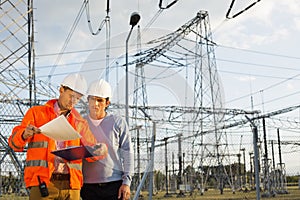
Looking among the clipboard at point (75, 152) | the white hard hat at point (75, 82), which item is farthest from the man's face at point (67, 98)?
the clipboard at point (75, 152)

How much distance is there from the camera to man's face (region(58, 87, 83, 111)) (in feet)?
10.0

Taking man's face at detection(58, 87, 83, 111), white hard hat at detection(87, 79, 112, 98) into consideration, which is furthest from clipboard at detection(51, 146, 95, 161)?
white hard hat at detection(87, 79, 112, 98)

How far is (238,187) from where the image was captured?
34281 millimetres

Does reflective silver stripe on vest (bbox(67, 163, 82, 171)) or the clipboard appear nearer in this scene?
the clipboard

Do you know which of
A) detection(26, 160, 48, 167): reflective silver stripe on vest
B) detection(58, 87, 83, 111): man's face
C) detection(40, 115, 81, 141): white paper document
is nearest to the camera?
detection(40, 115, 81, 141): white paper document

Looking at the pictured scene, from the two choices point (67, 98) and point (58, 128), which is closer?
point (58, 128)

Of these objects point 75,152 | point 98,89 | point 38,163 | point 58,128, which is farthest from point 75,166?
point 98,89

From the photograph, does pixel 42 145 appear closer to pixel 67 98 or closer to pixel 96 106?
pixel 67 98

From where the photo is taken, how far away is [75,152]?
2.99 m

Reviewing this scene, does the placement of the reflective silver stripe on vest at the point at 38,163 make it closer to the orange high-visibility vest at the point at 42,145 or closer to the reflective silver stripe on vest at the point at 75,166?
the orange high-visibility vest at the point at 42,145

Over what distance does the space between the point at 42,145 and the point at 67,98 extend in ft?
1.26

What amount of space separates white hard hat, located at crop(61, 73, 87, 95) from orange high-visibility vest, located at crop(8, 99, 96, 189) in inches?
9.1

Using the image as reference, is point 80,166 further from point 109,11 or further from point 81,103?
point 109,11

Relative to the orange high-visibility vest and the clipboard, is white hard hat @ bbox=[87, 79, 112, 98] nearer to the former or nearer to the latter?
the orange high-visibility vest
